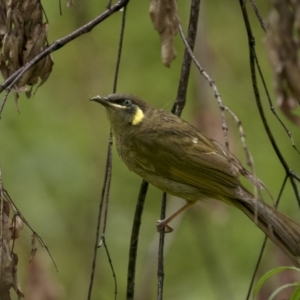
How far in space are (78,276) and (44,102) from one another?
1778 mm

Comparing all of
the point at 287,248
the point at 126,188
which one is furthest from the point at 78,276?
the point at 287,248

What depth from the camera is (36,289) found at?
200 inches

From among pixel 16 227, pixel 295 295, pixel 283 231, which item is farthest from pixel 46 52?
pixel 283 231

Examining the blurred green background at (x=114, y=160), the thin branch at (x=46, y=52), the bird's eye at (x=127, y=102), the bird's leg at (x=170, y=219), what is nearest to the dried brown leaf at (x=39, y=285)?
the bird's leg at (x=170, y=219)

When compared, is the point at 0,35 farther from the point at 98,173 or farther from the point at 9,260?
the point at 98,173

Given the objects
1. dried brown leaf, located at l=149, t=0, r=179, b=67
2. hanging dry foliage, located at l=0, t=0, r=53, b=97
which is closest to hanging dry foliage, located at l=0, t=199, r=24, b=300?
hanging dry foliage, located at l=0, t=0, r=53, b=97

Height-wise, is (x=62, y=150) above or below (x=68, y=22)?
below

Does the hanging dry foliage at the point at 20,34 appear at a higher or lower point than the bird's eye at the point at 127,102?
higher

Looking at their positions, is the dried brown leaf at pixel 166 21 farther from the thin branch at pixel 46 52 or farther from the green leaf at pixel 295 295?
A: the green leaf at pixel 295 295

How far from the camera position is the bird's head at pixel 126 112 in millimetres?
4730

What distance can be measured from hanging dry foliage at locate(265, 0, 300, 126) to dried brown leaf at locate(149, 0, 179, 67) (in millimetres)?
648

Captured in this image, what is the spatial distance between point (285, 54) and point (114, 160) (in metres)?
5.19

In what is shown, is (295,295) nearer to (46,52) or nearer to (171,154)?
(46,52)

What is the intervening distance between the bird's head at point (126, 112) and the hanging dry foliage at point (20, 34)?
1.41 metres
